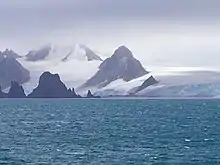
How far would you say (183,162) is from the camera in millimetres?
65812

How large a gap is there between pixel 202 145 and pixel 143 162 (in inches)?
682

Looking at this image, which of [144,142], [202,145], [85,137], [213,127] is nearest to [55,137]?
[85,137]

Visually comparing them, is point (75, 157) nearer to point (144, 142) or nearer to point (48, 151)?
point (48, 151)

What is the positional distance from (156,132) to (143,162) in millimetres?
37175

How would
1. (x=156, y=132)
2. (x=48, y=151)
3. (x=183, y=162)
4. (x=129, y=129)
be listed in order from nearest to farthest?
(x=183, y=162), (x=48, y=151), (x=156, y=132), (x=129, y=129)

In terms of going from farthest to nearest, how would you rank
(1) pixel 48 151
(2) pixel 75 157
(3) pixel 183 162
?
(1) pixel 48 151
(2) pixel 75 157
(3) pixel 183 162

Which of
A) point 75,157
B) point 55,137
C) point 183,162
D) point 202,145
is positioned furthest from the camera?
point 55,137

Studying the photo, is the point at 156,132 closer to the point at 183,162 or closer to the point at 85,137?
the point at 85,137

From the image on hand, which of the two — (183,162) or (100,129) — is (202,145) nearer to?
(183,162)

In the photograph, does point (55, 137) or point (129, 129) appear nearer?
point (55, 137)

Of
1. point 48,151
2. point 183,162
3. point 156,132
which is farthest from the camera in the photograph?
point 156,132

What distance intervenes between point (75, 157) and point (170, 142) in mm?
18680

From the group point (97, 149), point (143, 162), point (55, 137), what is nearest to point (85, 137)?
point (55, 137)

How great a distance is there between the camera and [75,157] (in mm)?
70188
